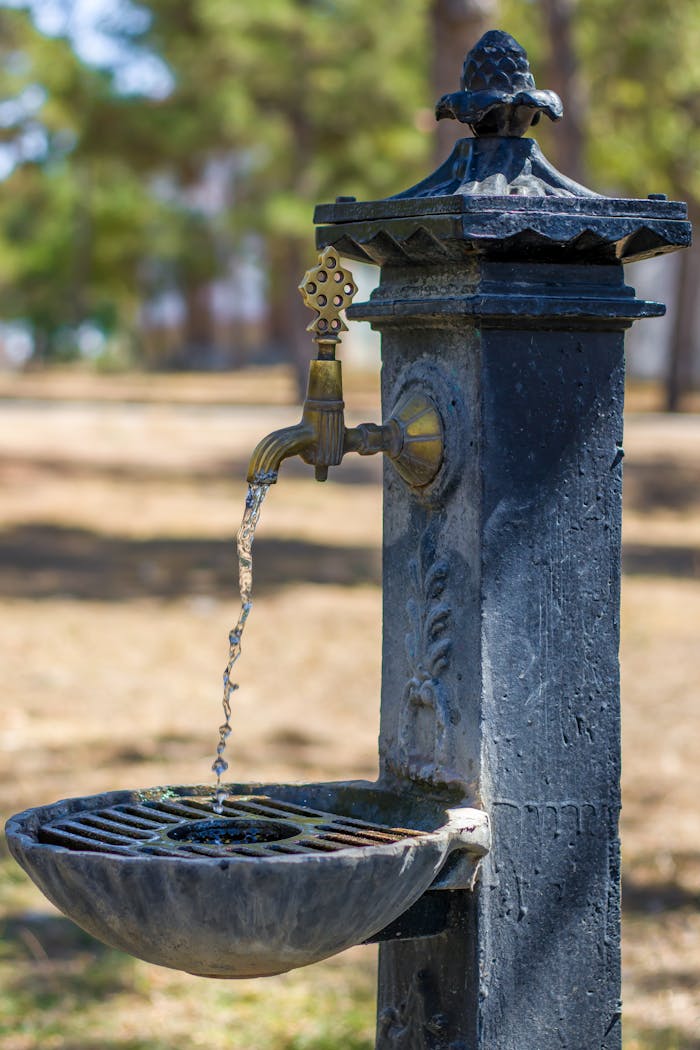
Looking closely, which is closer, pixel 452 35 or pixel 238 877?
pixel 238 877

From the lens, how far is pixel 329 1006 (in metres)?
4.14

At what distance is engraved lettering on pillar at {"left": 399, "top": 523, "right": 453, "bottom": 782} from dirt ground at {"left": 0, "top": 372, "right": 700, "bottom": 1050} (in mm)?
1542

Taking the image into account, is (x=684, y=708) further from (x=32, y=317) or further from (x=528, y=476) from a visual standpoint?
(x=32, y=317)

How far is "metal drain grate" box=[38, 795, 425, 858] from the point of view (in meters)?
2.36

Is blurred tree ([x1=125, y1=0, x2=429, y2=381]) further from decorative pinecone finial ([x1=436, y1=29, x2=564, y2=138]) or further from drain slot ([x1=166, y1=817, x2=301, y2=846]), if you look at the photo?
drain slot ([x1=166, y1=817, x2=301, y2=846])

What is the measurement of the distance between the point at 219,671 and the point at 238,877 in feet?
19.7

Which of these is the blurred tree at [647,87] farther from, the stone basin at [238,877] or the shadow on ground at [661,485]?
Result: the stone basin at [238,877]

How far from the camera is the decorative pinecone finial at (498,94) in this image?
2521 mm

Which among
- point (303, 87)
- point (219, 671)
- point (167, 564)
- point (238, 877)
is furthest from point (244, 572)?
point (303, 87)

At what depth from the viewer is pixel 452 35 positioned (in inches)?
396

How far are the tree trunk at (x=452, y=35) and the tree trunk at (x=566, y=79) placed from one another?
3.98 metres

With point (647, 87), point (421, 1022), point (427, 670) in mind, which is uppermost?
point (647, 87)

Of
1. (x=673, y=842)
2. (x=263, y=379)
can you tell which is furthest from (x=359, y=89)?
(x=673, y=842)

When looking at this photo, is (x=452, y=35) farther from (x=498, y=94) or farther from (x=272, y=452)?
(x=272, y=452)
